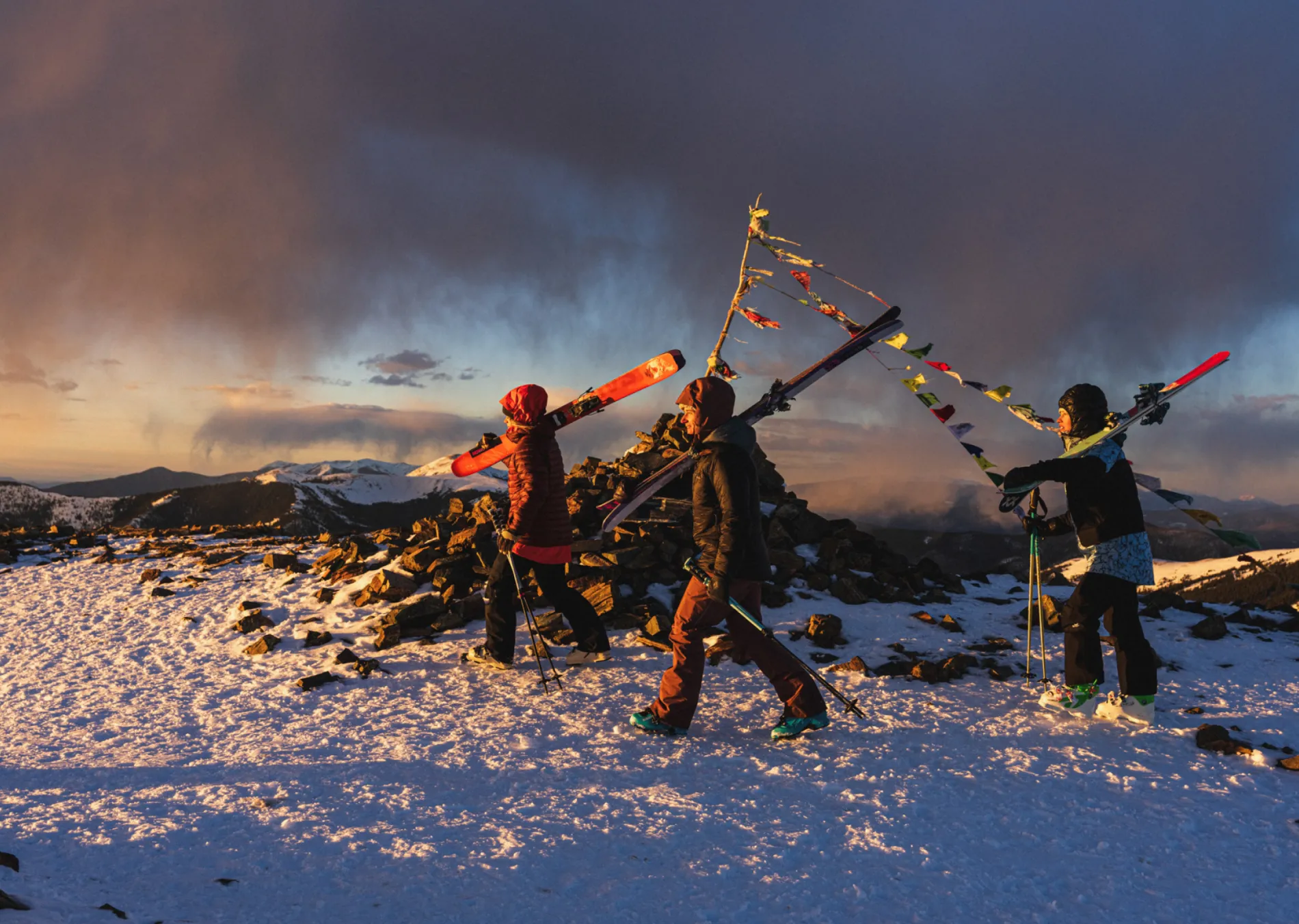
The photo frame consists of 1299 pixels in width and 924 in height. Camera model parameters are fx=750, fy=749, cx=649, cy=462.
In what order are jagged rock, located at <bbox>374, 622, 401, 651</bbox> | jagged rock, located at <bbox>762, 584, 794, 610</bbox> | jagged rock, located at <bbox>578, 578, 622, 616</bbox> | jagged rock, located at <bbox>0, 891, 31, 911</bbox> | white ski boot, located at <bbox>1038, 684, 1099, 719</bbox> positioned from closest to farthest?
jagged rock, located at <bbox>0, 891, 31, 911</bbox> < white ski boot, located at <bbox>1038, 684, 1099, 719</bbox> < jagged rock, located at <bbox>374, 622, 401, 651</bbox> < jagged rock, located at <bbox>578, 578, 622, 616</bbox> < jagged rock, located at <bbox>762, 584, 794, 610</bbox>

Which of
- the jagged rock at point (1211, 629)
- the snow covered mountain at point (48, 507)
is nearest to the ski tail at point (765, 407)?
the jagged rock at point (1211, 629)

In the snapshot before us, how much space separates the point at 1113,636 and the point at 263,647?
9.72 meters

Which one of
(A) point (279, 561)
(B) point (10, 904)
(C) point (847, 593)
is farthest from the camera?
(A) point (279, 561)

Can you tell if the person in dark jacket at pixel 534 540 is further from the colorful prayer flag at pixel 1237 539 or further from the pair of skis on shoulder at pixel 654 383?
the colorful prayer flag at pixel 1237 539

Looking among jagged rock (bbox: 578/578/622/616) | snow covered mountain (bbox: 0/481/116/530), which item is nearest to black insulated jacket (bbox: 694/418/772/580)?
jagged rock (bbox: 578/578/622/616)

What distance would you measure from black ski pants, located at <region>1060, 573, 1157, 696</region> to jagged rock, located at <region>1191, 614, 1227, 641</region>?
3.96m

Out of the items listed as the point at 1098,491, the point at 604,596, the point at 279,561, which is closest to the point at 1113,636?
the point at 1098,491

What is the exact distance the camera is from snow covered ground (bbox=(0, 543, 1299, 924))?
13.2 feet

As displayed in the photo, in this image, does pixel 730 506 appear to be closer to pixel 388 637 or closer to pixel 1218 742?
pixel 1218 742

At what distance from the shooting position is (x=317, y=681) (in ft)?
27.1

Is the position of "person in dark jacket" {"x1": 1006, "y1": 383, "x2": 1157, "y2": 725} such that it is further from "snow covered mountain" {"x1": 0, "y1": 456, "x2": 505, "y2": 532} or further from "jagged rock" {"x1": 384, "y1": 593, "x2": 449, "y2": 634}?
"snow covered mountain" {"x1": 0, "y1": 456, "x2": 505, "y2": 532}

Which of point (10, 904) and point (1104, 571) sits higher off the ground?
point (1104, 571)

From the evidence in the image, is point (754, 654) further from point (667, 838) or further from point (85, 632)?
point (85, 632)

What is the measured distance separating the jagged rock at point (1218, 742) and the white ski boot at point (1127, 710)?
15.1 inches
